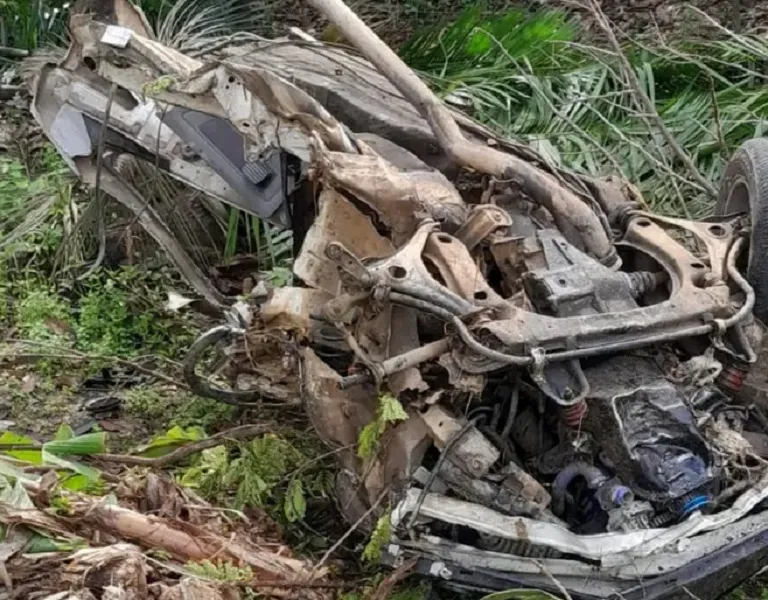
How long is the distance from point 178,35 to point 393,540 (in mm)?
5113

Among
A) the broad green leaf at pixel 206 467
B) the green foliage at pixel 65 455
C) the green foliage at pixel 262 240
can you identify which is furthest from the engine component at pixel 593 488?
the green foliage at pixel 262 240

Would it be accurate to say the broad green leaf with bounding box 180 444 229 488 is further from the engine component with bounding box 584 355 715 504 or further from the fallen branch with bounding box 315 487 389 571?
the engine component with bounding box 584 355 715 504

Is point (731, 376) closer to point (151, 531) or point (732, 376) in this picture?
point (732, 376)

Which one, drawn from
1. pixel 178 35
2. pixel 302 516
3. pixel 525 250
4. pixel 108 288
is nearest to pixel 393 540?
pixel 302 516

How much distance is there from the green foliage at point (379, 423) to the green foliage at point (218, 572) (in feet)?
1.86

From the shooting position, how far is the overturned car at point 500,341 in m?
3.26

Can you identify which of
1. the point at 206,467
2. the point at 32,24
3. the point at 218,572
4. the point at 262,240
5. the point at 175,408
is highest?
the point at 32,24

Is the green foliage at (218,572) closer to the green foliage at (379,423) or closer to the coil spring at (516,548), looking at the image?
the green foliage at (379,423)

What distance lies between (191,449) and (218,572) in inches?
42.4

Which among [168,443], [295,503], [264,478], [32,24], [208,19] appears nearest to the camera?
[295,503]

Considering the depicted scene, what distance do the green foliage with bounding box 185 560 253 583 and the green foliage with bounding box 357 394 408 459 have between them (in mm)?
565

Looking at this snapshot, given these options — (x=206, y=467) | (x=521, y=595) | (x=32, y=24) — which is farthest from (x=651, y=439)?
(x=32, y=24)

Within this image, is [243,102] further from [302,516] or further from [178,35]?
[178,35]

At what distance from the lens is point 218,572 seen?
317 cm
